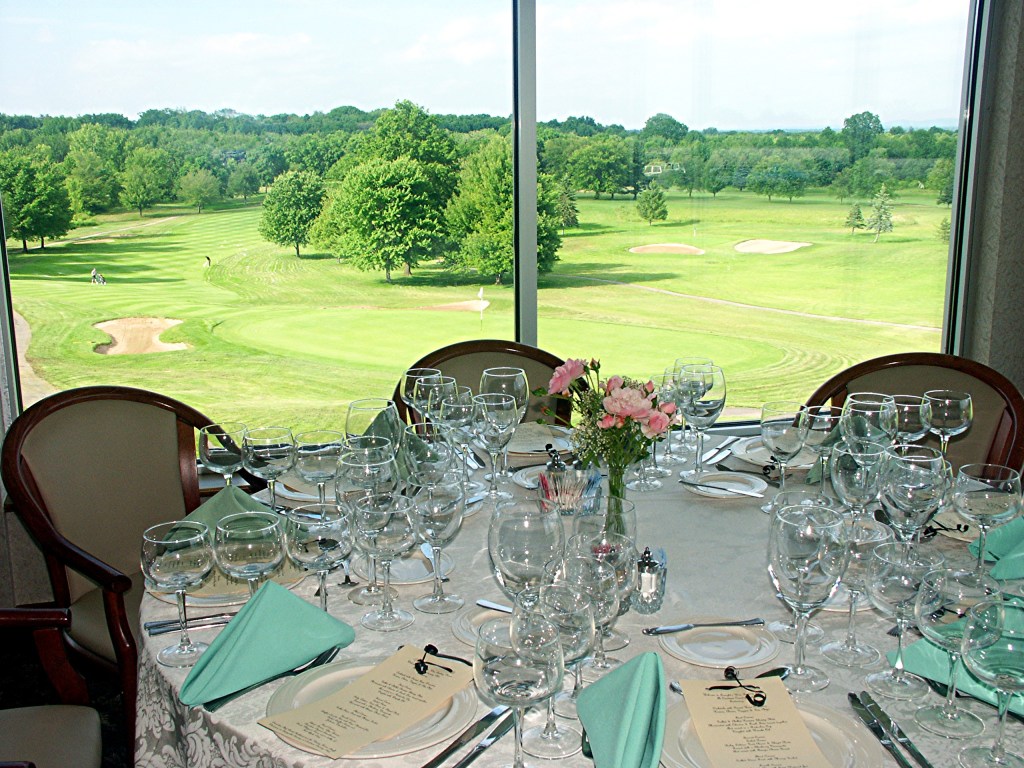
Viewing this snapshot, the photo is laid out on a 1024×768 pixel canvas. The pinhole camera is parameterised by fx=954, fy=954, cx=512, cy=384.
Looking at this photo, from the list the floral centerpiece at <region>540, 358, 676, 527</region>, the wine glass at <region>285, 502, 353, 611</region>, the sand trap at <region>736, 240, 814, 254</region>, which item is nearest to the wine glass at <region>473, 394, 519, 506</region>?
the floral centerpiece at <region>540, 358, 676, 527</region>

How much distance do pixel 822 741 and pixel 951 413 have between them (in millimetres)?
1258

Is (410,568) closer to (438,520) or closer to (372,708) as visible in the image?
(438,520)

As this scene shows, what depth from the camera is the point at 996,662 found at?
1.16 m

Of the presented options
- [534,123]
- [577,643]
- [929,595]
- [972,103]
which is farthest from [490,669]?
[972,103]

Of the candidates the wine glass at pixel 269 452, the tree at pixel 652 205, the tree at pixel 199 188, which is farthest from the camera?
the tree at pixel 652 205

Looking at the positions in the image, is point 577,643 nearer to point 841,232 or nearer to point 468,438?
point 468,438

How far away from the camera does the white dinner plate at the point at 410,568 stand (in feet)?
5.61

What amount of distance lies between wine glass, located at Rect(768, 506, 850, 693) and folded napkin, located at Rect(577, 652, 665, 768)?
10.1 inches

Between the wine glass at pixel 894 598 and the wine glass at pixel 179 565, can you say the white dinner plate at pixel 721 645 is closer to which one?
the wine glass at pixel 894 598

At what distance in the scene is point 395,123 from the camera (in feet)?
10.7

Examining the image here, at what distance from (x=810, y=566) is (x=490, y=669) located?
19.5 inches

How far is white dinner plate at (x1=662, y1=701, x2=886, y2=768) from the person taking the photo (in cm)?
118

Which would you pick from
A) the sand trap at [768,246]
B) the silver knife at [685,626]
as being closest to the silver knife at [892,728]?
the silver knife at [685,626]

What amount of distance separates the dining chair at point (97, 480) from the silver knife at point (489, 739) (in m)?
1.31
